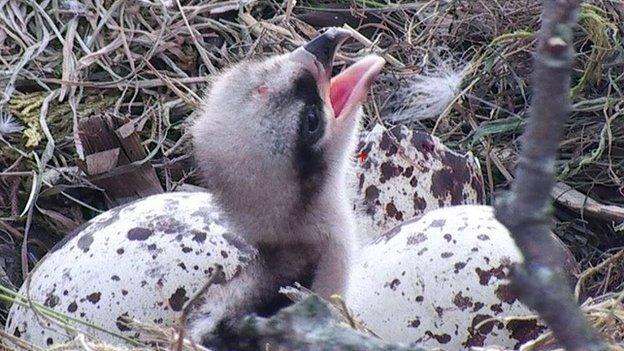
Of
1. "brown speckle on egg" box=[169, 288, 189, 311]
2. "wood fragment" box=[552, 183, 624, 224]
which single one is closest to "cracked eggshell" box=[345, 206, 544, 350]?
"brown speckle on egg" box=[169, 288, 189, 311]

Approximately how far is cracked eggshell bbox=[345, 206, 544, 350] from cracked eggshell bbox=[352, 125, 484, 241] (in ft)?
1.07

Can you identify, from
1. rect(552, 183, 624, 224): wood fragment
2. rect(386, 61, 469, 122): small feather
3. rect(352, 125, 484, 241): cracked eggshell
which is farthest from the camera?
rect(386, 61, 469, 122): small feather

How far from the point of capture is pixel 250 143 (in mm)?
2379

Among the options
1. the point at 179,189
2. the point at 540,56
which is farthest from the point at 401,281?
the point at 540,56

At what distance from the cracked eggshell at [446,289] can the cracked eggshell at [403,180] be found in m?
0.33

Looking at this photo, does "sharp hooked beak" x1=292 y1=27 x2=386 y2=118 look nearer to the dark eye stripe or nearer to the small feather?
the dark eye stripe

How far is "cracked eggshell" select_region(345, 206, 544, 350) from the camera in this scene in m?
2.45

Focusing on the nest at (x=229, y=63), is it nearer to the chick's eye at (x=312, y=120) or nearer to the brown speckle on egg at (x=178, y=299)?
the brown speckle on egg at (x=178, y=299)

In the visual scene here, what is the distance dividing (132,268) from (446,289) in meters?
0.66

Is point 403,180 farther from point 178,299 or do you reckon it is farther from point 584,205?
point 178,299

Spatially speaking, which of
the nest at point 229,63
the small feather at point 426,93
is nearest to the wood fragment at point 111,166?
the nest at point 229,63

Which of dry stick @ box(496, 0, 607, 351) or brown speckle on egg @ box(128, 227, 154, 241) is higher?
dry stick @ box(496, 0, 607, 351)

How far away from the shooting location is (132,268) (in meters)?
2.54

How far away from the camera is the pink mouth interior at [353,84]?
2539 mm
